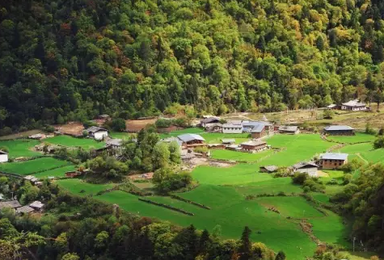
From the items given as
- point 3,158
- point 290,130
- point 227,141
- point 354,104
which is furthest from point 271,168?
point 354,104

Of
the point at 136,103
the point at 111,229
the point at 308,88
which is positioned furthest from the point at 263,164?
the point at 308,88

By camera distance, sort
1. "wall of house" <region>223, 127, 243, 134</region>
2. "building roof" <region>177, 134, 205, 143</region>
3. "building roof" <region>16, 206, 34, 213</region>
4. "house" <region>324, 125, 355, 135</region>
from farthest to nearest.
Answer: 1. "wall of house" <region>223, 127, 243, 134</region>
2. "house" <region>324, 125, 355, 135</region>
3. "building roof" <region>177, 134, 205, 143</region>
4. "building roof" <region>16, 206, 34, 213</region>

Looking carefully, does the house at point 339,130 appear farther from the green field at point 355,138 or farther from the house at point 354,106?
the house at point 354,106

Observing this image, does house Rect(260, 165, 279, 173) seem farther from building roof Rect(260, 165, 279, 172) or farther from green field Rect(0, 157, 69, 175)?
green field Rect(0, 157, 69, 175)

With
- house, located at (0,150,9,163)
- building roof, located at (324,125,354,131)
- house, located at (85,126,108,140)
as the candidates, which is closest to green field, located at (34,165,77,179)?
house, located at (0,150,9,163)

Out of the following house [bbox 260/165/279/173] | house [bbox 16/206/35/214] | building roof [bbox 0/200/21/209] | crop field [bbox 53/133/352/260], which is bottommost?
house [bbox 16/206/35/214]

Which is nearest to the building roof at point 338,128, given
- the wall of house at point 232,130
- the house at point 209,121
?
the wall of house at point 232,130
